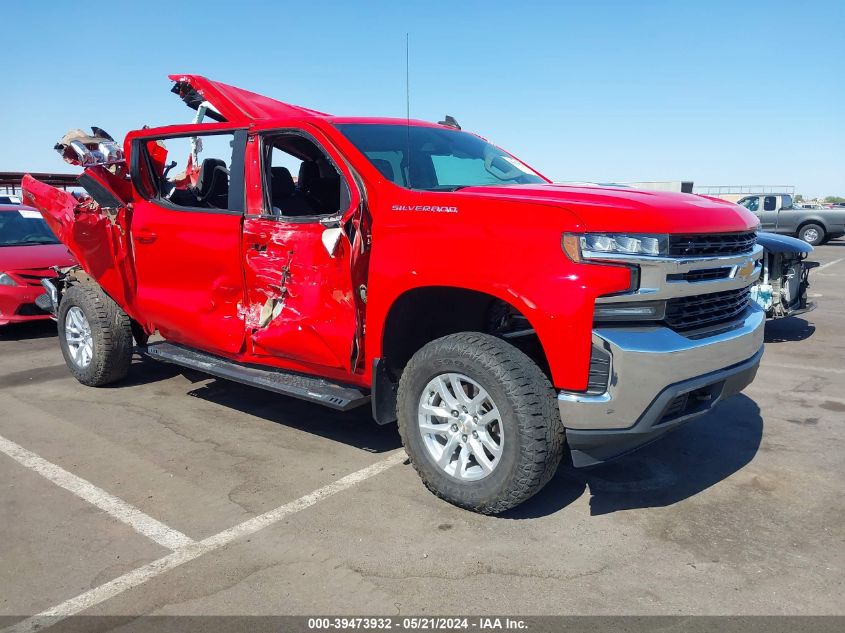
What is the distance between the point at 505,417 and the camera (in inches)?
128

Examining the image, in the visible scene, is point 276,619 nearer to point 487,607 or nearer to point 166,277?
point 487,607

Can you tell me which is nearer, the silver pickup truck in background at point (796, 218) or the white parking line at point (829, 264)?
the white parking line at point (829, 264)

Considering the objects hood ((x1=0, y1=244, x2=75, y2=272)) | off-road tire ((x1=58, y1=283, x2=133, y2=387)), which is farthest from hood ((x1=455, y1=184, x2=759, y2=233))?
hood ((x1=0, y1=244, x2=75, y2=272))

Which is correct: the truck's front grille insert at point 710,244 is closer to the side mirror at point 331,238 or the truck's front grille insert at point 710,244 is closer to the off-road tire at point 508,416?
the off-road tire at point 508,416

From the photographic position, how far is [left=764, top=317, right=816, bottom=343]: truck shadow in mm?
7895

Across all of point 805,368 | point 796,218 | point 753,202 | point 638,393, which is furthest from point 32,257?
point 796,218

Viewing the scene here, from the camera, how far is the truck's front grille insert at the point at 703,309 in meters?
3.23

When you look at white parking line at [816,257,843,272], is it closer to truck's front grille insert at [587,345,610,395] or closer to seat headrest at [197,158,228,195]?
seat headrest at [197,158,228,195]

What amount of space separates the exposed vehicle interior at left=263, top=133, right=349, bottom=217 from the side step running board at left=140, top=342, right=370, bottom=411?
1.05 m

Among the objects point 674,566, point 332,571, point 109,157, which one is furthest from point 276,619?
point 109,157

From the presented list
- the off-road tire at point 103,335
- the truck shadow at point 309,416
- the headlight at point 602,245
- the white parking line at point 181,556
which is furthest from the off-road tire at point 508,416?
the off-road tire at point 103,335

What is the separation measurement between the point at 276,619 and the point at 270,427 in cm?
236

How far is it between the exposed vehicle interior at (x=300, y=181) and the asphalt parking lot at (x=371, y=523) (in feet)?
5.07

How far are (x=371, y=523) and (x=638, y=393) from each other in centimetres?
145
